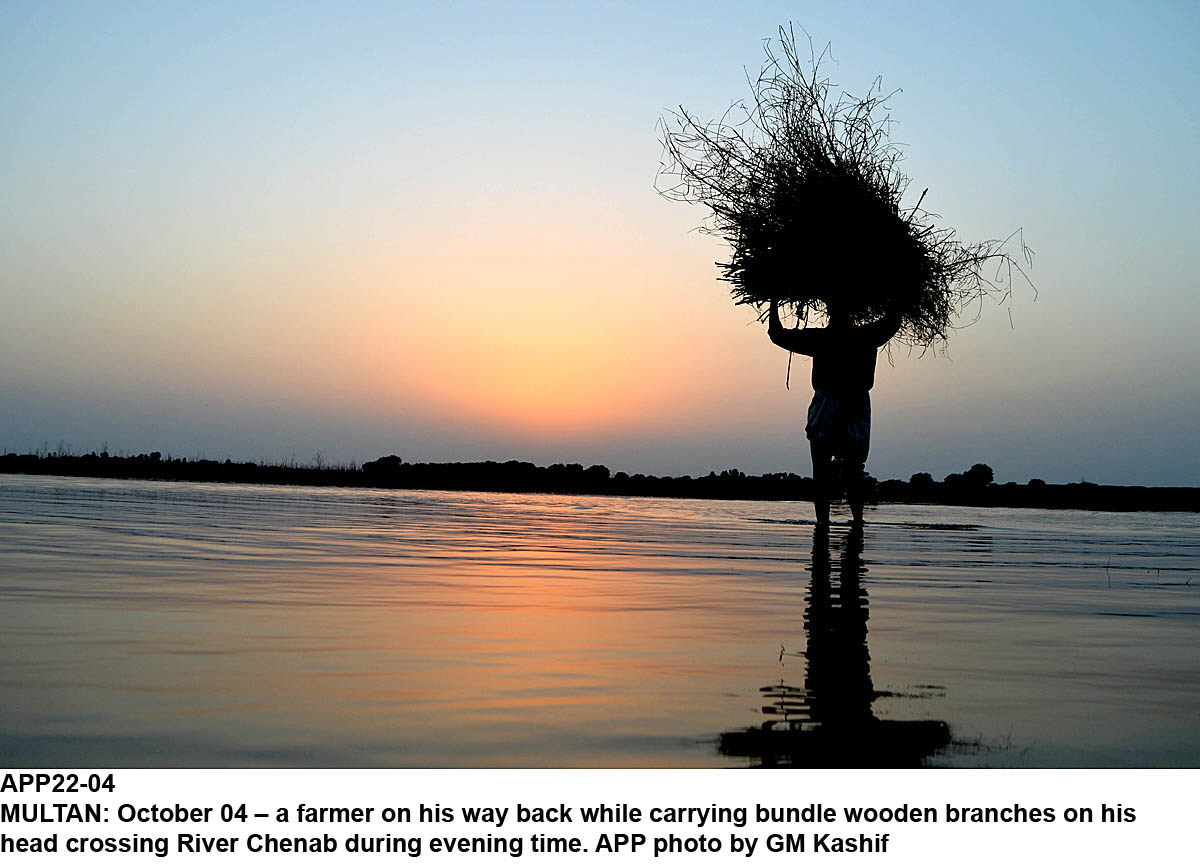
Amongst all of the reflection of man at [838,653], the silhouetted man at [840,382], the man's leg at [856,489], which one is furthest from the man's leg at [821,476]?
the reflection of man at [838,653]

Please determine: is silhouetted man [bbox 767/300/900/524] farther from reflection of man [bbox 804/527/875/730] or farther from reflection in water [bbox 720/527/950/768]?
reflection in water [bbox 720/527/950/768]

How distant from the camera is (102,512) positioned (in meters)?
11.8

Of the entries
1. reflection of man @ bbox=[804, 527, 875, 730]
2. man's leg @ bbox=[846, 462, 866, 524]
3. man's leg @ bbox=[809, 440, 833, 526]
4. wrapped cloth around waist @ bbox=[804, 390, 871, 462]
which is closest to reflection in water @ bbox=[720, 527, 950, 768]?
reflection of man @ bbox=[804, 527, 875, 730]

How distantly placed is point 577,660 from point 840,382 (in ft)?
26.6

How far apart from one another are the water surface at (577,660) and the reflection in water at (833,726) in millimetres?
11

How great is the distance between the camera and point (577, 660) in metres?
3.62

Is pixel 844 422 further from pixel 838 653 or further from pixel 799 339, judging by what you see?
pixel 838 653

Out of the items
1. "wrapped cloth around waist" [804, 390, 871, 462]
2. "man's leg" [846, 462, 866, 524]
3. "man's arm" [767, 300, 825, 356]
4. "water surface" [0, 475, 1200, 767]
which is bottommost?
"water surface" [0, 475, 1200, 767]

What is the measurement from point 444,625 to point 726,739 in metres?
1.96

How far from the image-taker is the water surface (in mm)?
2535

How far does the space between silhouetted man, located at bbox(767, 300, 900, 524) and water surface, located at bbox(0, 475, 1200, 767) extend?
342 cm

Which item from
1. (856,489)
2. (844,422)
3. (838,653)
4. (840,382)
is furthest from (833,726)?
(856,489)
